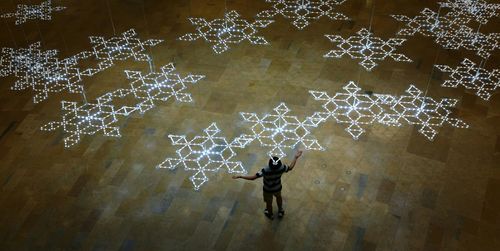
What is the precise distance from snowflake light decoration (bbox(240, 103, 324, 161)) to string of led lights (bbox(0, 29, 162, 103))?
2.35 metres

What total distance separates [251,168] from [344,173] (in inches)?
43.2

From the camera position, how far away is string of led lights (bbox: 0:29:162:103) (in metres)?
7.05

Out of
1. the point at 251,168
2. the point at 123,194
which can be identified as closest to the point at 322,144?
the point at 251,168

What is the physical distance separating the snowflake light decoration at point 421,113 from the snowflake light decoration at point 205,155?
2.00 metres

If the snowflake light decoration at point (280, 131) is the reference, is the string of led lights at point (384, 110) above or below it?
above

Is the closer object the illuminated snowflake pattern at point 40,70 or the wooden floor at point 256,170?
the wooden floor at point 256,170

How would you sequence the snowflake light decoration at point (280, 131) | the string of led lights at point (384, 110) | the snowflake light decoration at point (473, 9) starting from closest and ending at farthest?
the snowflake light decoration at point (280, 131)
the string of led lights at point (384, 110)
the snowflake light decoration at point (473, 9)

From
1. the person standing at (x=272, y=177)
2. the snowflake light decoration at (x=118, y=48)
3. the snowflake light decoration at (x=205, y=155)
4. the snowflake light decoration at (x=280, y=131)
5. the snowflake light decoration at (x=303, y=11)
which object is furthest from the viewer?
the snowflake light decoration at (x=303, y=11)

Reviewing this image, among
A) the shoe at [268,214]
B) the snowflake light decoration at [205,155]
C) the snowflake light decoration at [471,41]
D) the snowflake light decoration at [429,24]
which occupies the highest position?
the snowflake light decoration at [429,24]

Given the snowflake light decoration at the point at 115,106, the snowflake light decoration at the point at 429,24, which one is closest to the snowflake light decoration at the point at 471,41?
the snowflake light decoration at the point at 429,24

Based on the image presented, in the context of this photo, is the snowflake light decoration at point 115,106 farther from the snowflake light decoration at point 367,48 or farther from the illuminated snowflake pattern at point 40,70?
the snowflake light decoration at point 367,48

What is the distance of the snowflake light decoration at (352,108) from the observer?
20.1ft

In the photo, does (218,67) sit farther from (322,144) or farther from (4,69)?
(4,69)

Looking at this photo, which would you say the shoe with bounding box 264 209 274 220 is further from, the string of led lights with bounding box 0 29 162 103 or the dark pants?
the string of led lights with bounding box 0 29 162 103
